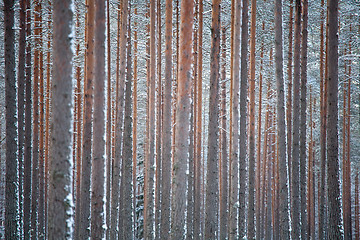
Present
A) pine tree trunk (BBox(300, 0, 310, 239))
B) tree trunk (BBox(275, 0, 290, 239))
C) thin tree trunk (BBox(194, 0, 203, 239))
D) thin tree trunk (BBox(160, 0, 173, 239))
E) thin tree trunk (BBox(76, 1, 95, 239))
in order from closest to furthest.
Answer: thin tree trunk (BBox(76, 1, 95, 239)) < thin tree trunk (BBox(160, 0, 173, 239)) < tree trunk (BBox(275, 0, 290, 239)) < pine tree trunk (BBox(300, 0, 310, 239)) < thin tree trunk (BBox(194, 0, 203, 239))

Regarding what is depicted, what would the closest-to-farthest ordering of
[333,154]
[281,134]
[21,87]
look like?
[333,154], [281,134], [21,87]

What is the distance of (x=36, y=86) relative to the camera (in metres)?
14.7

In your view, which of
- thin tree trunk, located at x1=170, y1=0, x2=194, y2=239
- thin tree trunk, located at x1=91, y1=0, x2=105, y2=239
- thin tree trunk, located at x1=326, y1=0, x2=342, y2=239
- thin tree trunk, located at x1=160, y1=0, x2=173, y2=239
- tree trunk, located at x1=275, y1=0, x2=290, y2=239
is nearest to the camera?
thin tree trunk, located at x1=91, y1=0, x2=105, y2=239

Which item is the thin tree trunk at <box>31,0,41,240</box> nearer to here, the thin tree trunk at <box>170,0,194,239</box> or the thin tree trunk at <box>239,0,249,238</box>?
the thin tree trunk at <box>170,0,194,239</box>

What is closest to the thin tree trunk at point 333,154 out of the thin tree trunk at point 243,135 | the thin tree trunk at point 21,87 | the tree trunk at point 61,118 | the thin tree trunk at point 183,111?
the thin tree trunk at point 243,135

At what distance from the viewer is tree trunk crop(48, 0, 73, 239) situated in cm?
559

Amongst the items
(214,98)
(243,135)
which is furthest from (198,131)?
(214,98)

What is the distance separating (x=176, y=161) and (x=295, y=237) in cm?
575

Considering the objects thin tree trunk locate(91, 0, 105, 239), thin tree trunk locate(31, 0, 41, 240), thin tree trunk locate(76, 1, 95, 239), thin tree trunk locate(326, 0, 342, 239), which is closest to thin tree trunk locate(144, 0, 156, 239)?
thin tree trunk locate(76, 1, 95, 239)

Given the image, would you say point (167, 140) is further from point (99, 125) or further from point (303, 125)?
point (303, 125)

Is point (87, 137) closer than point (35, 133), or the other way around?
point (87, 137)

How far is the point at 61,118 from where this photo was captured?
559 cm

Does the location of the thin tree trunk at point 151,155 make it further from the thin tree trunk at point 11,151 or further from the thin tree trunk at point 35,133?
the thin tree trunk at point 35,133

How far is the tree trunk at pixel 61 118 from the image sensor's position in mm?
5590
